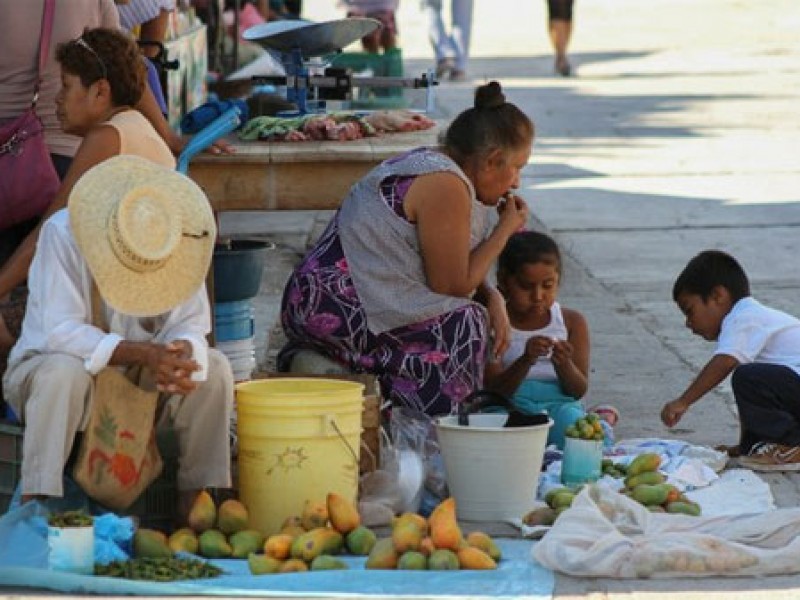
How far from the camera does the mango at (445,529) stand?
532 cm

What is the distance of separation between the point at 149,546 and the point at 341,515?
0.53 meters

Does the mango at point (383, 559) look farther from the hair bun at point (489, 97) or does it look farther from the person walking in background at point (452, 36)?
the person walking in background at point (452, 36)

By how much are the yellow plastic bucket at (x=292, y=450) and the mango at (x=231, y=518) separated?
10 cm

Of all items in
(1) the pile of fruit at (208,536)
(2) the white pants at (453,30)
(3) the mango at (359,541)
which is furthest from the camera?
(2) the white pants at (453,30)

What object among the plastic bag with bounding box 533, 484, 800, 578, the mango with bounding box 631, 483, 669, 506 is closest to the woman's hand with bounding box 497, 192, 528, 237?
the mango with bounding box 631, 483, 669, 506

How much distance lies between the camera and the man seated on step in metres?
5.40

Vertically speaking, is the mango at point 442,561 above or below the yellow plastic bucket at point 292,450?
below

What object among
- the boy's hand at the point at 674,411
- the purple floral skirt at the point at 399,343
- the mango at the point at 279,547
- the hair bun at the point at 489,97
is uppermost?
the hair bun at the point at 489,97

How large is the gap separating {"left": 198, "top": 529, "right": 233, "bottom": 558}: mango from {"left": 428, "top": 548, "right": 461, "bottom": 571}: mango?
0.57 meters

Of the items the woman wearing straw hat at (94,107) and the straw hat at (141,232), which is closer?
the straw hat at (141,232)

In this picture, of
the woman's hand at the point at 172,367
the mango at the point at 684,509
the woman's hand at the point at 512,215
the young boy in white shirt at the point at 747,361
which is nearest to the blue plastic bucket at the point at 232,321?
the woman's hand at the point at 512,215

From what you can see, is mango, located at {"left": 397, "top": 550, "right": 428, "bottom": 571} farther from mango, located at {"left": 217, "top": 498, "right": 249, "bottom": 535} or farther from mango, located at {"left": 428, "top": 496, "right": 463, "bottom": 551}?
mango, located at {"left": 217, "top": 498, "right": 249, "bottom": 535}

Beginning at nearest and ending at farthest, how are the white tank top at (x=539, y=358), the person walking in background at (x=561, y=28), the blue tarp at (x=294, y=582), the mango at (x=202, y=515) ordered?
the blue tarp at (x=294, y=582) < the mango at (x=202, y=515) < the white tank top at (x=539, y=358) < the person walking in background at (x=561, y=28)

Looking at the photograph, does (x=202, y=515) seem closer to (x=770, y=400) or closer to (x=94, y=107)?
(x=94, y=107)
